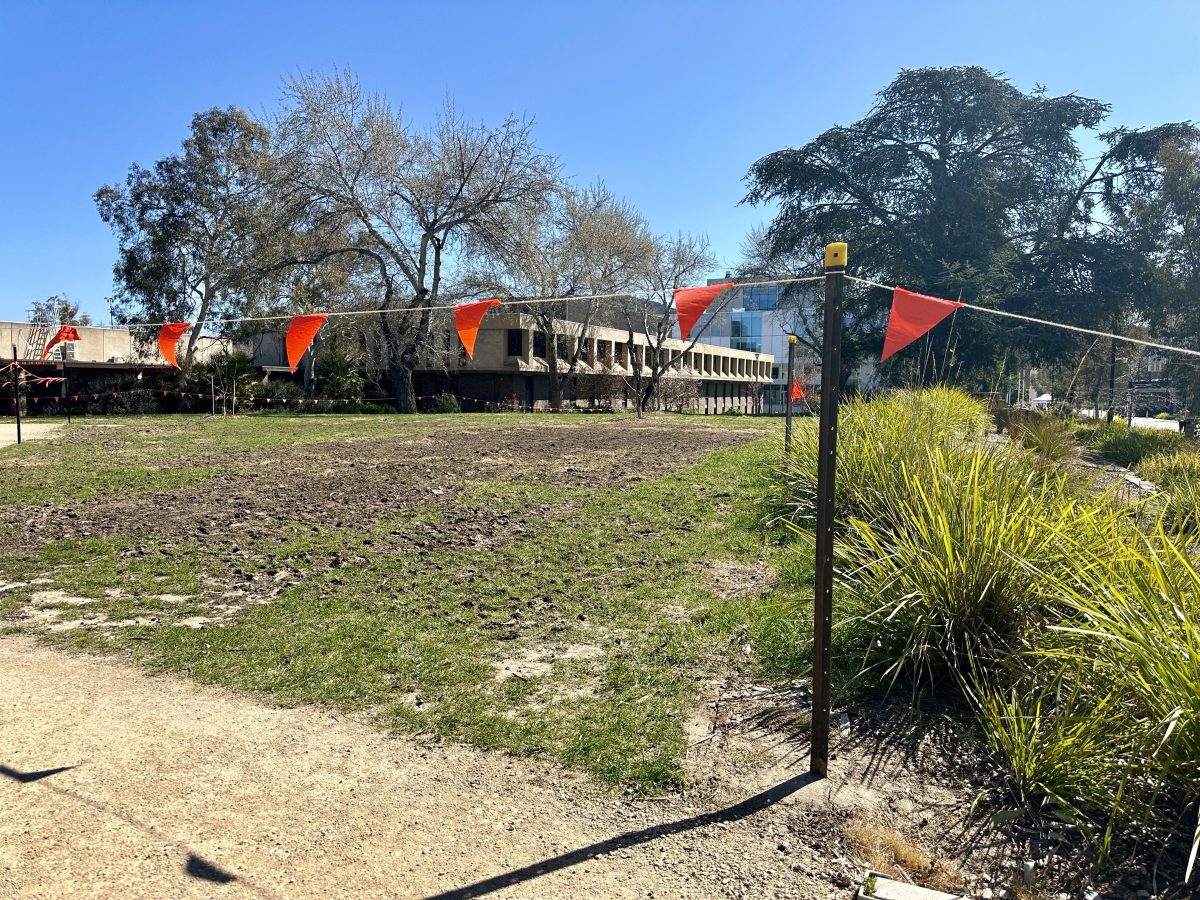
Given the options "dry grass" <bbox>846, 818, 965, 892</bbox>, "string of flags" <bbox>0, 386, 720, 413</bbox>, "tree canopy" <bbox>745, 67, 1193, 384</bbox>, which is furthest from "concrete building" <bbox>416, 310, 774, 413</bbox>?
"dry grass" <bbox>846, 818, 965, 892</bbox>

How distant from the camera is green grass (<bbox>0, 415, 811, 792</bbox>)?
3.93 m

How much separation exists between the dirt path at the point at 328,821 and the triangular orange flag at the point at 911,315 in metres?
2.52

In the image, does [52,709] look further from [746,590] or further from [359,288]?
[359,288]

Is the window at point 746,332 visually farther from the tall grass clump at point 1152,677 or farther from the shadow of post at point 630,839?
the shadow of post at point 630,839

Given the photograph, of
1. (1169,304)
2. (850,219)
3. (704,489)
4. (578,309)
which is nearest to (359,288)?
(578,309)

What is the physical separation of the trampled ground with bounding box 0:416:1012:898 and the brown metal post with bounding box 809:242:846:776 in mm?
224

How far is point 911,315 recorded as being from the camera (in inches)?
176

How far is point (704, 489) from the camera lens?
10.9m

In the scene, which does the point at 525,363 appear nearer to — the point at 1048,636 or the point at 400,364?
the point at 400,364

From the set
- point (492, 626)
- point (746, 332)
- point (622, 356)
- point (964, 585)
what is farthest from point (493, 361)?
point (746, 332)

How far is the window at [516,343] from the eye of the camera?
1800 inches

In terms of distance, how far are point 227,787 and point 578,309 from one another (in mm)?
43667

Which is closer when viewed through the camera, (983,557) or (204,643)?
(983,557)

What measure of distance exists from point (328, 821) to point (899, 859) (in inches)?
83.5
